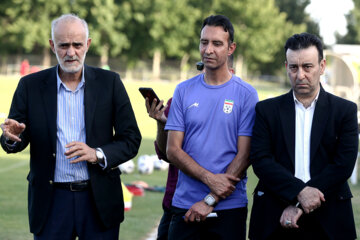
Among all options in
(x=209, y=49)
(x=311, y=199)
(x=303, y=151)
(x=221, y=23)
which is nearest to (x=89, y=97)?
(x=209, y=49)

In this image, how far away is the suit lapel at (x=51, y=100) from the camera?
443 centimetres

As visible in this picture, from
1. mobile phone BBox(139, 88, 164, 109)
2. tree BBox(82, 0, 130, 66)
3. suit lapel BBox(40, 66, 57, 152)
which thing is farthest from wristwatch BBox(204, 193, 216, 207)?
tree BBox(82, 0, 130, 66)

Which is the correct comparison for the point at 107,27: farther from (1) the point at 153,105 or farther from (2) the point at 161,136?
(1) the point at 153,105

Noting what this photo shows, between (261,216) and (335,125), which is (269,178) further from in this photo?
(335,125)

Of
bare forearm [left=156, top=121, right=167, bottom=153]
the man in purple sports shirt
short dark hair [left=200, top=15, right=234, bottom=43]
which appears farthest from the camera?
bare forearm [left=156, top=121, right=167, bottom=153]

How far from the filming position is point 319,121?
14.0ft

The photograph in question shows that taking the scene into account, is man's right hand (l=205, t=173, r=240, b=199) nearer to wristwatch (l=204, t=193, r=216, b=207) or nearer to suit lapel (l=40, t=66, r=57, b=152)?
wristwatch (l=204, t=193, r=216, b=207)

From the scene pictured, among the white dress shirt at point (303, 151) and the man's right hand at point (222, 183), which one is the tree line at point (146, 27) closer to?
the man's right hand at point (222, 183)

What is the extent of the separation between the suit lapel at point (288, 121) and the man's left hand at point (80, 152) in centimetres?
129

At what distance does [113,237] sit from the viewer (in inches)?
182

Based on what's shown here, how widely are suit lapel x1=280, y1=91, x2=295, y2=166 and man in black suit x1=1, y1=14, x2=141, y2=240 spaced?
1073 millimetres

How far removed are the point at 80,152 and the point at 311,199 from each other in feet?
5.04

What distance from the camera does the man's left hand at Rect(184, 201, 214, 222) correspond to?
173 inches

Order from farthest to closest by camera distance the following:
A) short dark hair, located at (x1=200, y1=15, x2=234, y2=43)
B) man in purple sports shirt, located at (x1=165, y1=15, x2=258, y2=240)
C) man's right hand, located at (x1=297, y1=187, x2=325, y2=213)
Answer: short dark hair, located at (x1=200, y1=15, x2=234, y2=43) → man in purple sports shirt, located at (x1=165, y1=15, x2=258, y2=240) → man's right hand, located at (x1=297, y1=187, x2=325, y2=213)
